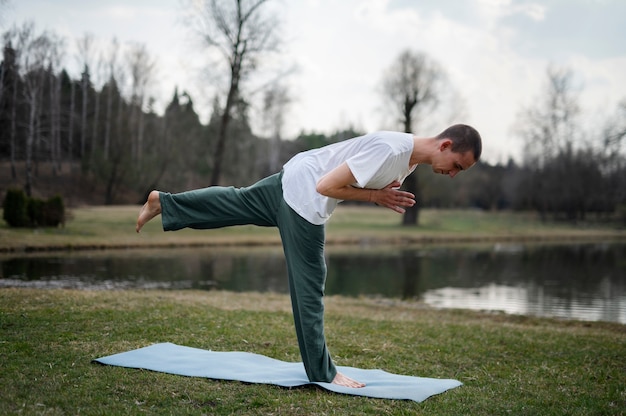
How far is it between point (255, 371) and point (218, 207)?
4.79ft

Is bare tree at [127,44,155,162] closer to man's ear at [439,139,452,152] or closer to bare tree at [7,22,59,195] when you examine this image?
bare tree at [7,22,59,195]

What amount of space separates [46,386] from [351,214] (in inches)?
1708

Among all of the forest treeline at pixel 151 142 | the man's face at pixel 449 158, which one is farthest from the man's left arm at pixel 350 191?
the forest treeline at pixel 151 142

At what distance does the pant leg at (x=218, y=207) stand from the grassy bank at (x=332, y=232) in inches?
678

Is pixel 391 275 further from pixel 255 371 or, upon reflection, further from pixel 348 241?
pixel 255 371

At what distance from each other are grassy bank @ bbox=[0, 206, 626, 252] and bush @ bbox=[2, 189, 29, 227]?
16.9 inches

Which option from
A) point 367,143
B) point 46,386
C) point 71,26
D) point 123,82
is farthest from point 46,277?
point 123,82

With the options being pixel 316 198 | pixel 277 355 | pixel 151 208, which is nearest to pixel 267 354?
→ pixel 277 355

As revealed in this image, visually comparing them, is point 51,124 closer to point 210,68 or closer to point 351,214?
point 210,68

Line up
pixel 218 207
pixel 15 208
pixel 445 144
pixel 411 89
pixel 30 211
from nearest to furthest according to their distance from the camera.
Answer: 1. pixel 445 144
2. pixel 218 207
3. pixel 15 208
4. pixel 30 211
5. pixel 411 89

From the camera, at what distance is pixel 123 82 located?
44.7 metres

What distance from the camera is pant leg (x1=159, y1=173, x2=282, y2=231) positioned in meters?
5.14

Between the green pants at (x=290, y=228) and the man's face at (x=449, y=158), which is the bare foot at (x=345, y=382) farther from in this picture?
the man's face at (x=449, y=158)

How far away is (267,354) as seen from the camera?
6254mm
